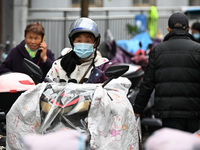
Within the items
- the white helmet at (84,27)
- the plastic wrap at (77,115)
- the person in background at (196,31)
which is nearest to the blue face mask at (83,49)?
the white helmet at (84,27)

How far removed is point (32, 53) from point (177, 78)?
2123 mm

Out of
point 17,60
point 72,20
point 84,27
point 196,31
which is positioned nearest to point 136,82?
point 17,60

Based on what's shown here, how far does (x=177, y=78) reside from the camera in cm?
527

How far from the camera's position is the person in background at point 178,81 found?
5250 millimetres

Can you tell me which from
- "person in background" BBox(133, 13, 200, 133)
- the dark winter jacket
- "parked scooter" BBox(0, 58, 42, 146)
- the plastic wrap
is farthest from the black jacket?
the dark winter jacket

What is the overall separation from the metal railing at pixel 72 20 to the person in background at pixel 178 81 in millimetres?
14755

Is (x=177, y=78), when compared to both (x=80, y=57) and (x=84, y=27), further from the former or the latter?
(x=84, y=27)

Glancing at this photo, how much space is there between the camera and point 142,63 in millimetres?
9148

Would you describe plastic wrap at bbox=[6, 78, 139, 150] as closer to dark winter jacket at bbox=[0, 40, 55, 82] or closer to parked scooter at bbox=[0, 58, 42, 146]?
parked scooter at bbox=[0, 58, 42, 146]

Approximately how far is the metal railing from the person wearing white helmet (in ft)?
49.2

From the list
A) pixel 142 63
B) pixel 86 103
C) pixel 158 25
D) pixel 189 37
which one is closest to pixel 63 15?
pixel 158 25

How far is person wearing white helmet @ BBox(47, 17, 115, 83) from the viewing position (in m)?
4.86

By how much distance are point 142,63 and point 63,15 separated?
39.1ft

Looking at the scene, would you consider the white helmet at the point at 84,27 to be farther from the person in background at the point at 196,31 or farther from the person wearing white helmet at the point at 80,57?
the person in background at the point at 196,31
